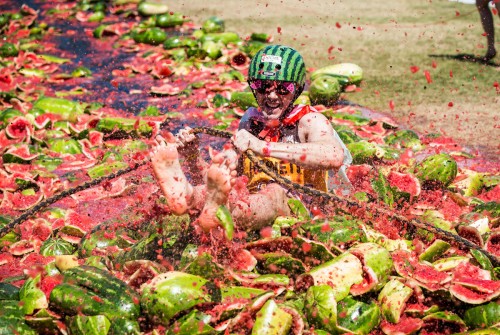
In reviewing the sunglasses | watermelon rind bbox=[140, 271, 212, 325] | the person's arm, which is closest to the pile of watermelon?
watermelon rind bbox=[140, 271, 212, 325]

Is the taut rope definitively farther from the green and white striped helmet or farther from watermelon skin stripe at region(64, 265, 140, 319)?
watermelon skin stripe at region(64, 265, 140, 319)

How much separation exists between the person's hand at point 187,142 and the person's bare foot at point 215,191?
33.6 inches

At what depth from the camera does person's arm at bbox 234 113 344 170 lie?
Answer: 4.26 metres

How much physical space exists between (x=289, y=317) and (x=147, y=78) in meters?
7.39

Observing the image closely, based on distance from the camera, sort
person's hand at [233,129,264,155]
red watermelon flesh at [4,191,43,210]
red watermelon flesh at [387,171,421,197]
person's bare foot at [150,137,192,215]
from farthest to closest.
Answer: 1. red watermelon flesh at [4,191,43,210]
2. red watermelon flesh at [387,171,421,197]
3. person's hand at [233,129,264,155]
4. person's bare foot at [150,137,192,215]

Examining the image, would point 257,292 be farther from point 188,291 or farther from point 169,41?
point 169,41

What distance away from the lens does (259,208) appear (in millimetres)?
4152

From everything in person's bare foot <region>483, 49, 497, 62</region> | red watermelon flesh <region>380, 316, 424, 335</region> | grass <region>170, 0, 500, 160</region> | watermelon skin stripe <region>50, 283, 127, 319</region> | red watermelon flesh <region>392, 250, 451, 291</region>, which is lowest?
grass <region>170, 0, 500, 160</region>

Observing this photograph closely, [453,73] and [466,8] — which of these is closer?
[453,73]

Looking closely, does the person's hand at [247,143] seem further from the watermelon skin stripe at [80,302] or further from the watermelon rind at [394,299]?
the watermelon skin stripe at [80,302]

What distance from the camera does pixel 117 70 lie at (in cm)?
1025

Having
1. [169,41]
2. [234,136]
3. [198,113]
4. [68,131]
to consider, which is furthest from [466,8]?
[234,136]

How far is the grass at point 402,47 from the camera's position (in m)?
7.60

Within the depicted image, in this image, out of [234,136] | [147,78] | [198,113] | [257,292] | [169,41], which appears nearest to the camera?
[257,292]
